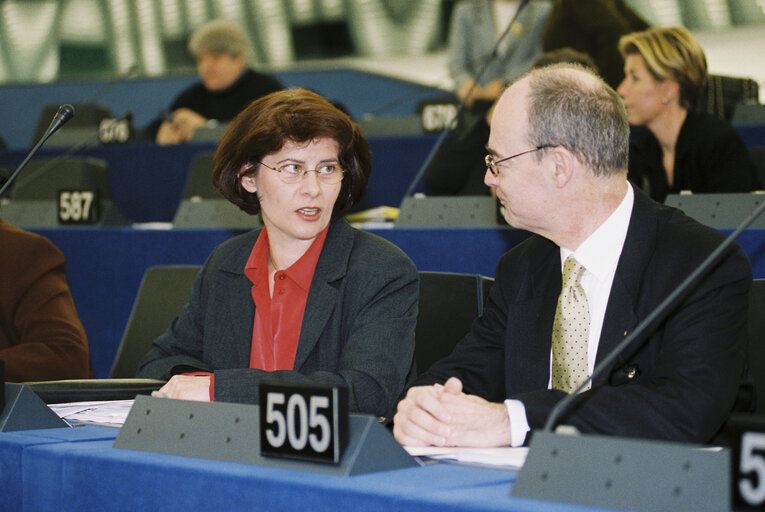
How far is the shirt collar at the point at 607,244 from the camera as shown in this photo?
1515 millimetres

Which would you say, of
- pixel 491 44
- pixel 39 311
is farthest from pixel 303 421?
pixel 491 44

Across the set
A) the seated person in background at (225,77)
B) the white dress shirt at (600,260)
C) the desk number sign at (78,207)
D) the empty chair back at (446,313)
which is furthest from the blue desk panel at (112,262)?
the seated person in background at (225,77)

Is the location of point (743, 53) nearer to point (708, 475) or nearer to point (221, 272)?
point (221, 272)

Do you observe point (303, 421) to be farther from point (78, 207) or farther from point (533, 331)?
point (78, 207)

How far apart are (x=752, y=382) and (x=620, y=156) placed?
15.1 inches

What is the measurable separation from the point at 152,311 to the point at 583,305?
3.50 ft

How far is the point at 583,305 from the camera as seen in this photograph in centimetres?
151

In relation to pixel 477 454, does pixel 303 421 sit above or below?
above

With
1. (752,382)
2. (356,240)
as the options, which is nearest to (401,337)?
(356,240)

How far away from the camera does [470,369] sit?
5.41 ft

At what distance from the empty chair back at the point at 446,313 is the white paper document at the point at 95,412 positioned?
599 millimetres

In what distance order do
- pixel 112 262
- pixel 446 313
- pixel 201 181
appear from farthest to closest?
pixel 201 181
pixel 112 262
pixel 446 313

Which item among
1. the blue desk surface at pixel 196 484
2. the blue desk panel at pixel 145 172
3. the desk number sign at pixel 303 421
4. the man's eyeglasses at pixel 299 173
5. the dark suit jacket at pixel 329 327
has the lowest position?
the blue desk panel at pixel 145 172

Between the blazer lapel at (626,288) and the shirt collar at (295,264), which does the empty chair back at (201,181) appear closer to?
the shirt collar at (295,264)
